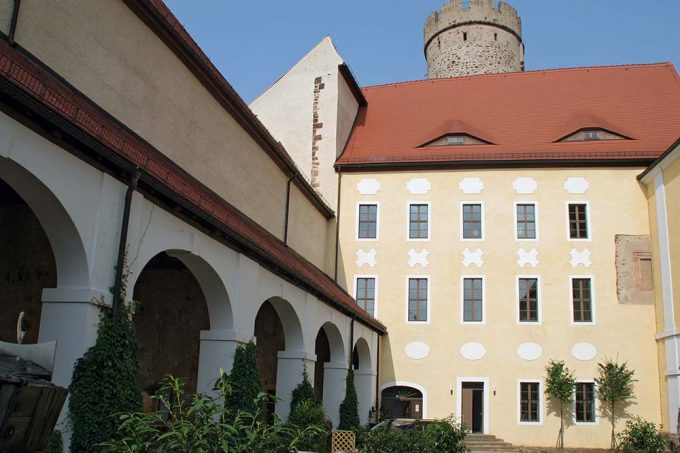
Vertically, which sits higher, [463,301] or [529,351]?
[463,301]

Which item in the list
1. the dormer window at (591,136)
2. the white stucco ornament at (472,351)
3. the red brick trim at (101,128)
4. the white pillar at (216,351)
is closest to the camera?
the red brick trim at (101,128)

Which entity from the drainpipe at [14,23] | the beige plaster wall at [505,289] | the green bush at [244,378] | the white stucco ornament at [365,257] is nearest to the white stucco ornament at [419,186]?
the beige plaster wall at [505,289]

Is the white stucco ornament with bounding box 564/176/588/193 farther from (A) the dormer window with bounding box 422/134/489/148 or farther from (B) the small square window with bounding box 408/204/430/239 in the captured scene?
(B) the small square window with bounding box 408/204/430/239

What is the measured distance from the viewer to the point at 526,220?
24391 mm

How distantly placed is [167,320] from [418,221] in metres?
13.5

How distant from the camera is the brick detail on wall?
26.0 meters

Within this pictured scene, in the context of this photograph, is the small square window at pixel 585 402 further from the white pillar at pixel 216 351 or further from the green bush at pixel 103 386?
the green bush at pixel 103 386

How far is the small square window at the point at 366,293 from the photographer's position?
24625 mm

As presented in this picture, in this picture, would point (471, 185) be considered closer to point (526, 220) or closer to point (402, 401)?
point (526, 220)

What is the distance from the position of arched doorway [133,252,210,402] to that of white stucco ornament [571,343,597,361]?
45.8ft

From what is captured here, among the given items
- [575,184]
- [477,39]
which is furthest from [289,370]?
[477,39]

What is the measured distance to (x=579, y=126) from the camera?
25297mm

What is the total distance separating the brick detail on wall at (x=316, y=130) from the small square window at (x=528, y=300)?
26.2 feet

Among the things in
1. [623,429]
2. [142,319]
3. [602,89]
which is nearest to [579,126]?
[602,89]
